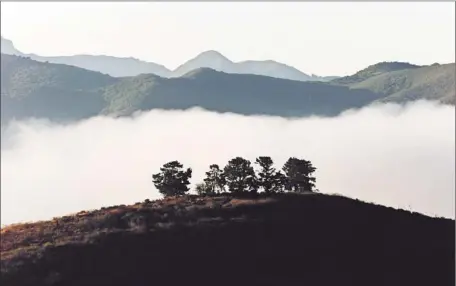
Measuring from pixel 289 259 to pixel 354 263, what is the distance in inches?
389

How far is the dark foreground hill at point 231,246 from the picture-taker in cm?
6969

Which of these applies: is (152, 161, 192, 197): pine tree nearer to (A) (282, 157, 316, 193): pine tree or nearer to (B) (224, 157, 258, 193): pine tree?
(B) (224, 157, 258, 193): pine tree

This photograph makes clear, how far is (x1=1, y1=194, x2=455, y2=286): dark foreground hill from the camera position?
69.7 metres

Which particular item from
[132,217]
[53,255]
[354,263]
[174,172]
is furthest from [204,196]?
[53,255]

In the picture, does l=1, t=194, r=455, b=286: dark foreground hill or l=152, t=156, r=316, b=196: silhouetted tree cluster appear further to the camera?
l=152, t=156, r=316, b=196: silhouetted tree cluster

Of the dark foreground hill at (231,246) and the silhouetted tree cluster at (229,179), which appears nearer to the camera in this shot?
the dark foreground hill at (231,246)

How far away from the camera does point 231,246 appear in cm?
8069

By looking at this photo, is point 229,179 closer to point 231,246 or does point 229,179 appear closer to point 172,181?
point 172,181

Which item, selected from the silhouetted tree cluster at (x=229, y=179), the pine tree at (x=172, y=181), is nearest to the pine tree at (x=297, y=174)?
the silhouetted tree cluster at (x=229, y=179)

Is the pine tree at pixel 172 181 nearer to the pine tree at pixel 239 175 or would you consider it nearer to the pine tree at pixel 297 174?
the pine tree at pixel 239 175

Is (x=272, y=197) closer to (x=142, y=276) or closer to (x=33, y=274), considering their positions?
(x=142, y=276)

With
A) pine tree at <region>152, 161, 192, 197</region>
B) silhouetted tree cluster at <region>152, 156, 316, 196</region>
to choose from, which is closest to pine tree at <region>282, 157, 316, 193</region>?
silhouetted tree cluster at <region>152, 156, 316, 196</region>

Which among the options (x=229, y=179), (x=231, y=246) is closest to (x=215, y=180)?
(x=229, y=179)

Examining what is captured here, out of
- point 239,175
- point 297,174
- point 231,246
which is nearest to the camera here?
point 231,246
